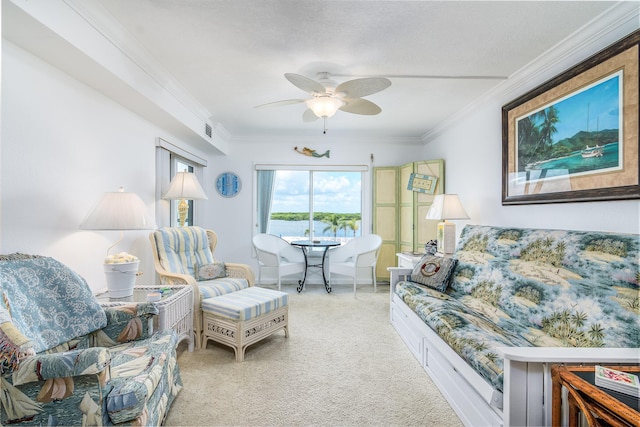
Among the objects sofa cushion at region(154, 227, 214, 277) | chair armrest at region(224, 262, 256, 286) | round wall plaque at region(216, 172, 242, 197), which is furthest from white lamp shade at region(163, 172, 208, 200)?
round wall plaque at region(216, 172, 242, 197)

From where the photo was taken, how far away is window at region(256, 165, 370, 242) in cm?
509

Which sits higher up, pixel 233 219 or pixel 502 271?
pixel 233 219

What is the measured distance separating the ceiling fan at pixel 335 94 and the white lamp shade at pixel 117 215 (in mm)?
1268

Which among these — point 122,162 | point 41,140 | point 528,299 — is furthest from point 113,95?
point 528,299

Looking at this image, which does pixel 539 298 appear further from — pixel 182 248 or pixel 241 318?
pixel 182 248

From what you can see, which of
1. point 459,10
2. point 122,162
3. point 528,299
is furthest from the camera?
point 122,162

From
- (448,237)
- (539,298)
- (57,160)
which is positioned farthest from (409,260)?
(57,160)

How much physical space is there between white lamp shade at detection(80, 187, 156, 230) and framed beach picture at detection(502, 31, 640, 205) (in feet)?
9.95

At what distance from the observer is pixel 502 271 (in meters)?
2.27

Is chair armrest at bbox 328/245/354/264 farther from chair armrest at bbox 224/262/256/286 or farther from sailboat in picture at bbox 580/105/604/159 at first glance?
sailboat in picture at bbox 580/105/604/159

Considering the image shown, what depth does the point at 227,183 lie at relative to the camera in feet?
16.3

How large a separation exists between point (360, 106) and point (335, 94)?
0.29 metres

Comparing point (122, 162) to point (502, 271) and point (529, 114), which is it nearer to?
point (502, 271)

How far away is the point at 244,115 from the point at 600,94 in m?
3.49
